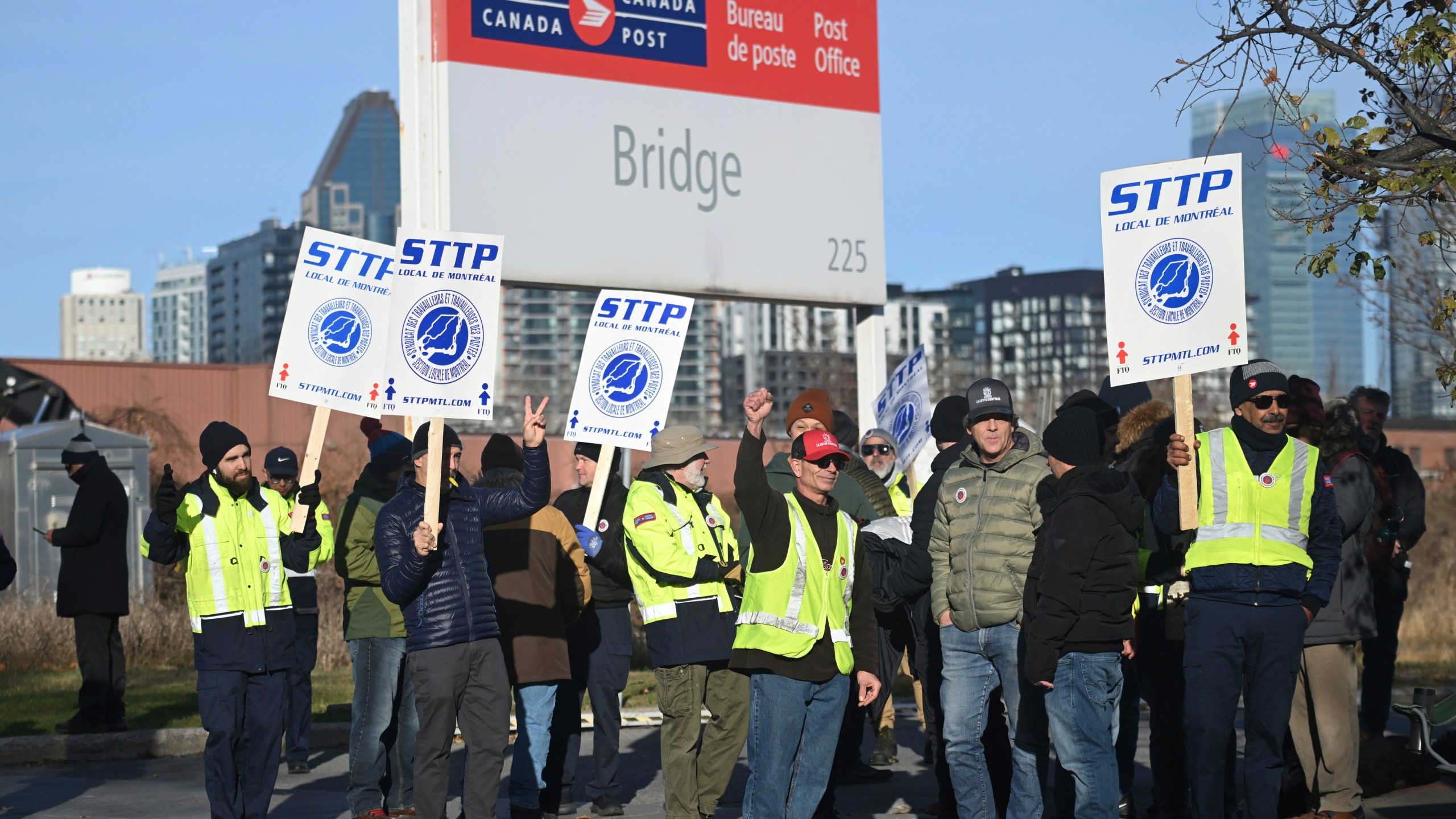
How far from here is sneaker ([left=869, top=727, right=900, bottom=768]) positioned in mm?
10812

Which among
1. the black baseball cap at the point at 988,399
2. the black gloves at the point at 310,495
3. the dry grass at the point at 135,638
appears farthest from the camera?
the dry grass at the point at 135,638

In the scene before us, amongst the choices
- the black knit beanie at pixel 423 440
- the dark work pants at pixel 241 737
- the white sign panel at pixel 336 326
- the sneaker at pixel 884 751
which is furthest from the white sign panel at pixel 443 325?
the sneaker at pixel 884 751

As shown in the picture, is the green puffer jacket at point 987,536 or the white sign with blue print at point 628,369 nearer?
the green puffer jacket at point 987,536

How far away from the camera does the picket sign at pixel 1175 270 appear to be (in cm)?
803

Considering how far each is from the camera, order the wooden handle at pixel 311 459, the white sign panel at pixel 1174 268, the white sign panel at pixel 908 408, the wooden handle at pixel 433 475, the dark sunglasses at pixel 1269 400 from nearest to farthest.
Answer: the wooden handle at pixel 433 475
the dark sunglasses at pixel 1269 400
the white sign panel at pixel 1174 268
the wooden handle at pixel 311 459
the white sign panel at pixel 908 408

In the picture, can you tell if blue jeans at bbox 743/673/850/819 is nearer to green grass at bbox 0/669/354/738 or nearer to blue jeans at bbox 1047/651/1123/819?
blue jeans at bbox 1047/651/1123/819

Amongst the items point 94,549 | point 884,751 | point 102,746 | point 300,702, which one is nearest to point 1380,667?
point 884,751

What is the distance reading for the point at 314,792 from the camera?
1014 cm

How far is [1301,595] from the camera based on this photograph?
7633mm

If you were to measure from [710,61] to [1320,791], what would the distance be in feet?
26.6

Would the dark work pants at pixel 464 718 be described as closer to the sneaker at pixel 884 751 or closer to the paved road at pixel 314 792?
the paved road at pixel 314 792

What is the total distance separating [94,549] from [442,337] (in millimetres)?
5438

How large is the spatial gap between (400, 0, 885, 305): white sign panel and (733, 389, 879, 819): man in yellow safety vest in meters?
5.42

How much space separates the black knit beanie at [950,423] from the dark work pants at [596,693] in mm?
2194
